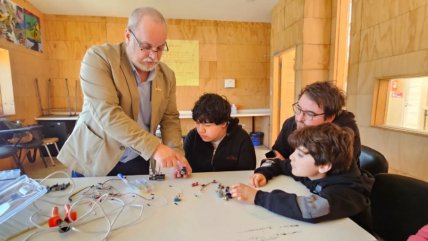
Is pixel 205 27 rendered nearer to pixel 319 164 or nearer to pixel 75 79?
pixel 75 79

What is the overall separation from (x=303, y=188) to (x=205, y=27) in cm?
429

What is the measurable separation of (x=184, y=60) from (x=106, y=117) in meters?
3.87

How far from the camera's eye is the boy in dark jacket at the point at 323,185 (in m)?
0.79

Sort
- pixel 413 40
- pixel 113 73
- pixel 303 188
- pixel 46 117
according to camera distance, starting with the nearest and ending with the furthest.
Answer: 1. pixel 303 188
2. pixel 113 73
3. pixel 413 40
4. pixel 46 117

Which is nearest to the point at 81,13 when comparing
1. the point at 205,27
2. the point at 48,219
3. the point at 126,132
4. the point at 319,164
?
the point at 205,27

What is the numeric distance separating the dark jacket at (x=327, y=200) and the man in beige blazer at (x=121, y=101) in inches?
17.8

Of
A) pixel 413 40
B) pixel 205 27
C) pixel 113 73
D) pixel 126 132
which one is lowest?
pixel 126 132

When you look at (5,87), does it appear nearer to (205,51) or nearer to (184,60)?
(184,60)

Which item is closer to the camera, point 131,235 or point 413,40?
point 131,235

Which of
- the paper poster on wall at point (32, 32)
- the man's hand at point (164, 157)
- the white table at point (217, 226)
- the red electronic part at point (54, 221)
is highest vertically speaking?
the paper poster on wall at point (32, 32)

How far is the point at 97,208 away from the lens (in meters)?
0.86

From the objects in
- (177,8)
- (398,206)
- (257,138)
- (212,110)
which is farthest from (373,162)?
(177,8)

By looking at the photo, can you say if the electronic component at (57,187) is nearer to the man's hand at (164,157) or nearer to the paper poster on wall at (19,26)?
the man's hand at (164,157)

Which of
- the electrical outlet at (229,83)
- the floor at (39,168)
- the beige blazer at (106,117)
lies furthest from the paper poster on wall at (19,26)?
the electrical outlet at (229,83)
